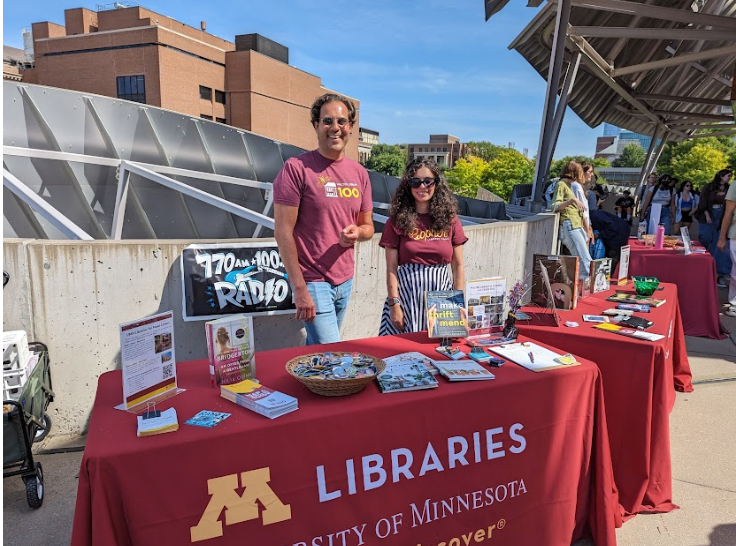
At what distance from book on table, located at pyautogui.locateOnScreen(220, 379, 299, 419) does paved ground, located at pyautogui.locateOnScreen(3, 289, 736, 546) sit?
1514mm

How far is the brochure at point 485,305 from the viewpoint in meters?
2.76

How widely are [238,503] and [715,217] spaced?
33.8 ft

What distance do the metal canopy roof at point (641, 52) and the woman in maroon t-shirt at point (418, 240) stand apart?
11950 millimetres

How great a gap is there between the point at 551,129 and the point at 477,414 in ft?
50.7

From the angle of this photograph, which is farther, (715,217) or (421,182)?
(715,217)

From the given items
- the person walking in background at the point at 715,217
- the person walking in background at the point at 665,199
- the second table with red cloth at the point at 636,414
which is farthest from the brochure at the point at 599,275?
the person walking in background at the point at 665,199

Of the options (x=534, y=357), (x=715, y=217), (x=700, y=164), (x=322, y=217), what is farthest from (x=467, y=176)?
(x=534, y=357)

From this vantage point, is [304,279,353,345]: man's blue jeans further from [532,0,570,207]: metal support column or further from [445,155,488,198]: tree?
[445,155,488,198]: tree

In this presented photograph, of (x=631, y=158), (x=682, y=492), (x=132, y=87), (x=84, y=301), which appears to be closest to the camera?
(x=682, y=492)

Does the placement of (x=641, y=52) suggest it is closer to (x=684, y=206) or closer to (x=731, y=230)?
(x=684, y=206)

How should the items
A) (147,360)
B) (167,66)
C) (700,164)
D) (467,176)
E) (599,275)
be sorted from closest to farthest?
(147,360), (599,275), (167,66), (700,164), (467,176)

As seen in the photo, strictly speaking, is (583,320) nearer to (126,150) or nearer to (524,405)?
(524,405)

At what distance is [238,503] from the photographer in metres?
1.69

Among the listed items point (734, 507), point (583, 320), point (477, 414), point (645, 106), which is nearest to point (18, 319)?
point (477, 414)
